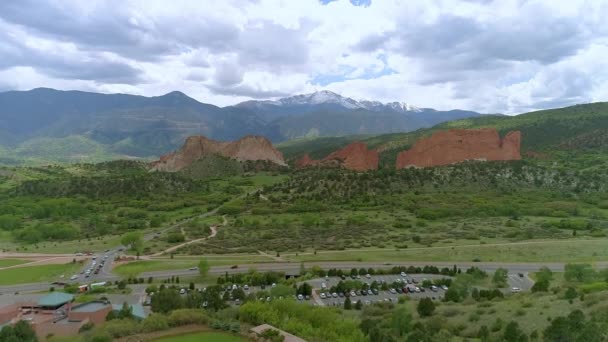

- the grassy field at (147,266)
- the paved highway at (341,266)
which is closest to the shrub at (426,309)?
the paved highway at (341,266)

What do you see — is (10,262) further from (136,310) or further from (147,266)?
(136,310)

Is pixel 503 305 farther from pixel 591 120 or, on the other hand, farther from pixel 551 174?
pixel 591 120

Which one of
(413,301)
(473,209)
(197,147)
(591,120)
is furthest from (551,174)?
(197,147)

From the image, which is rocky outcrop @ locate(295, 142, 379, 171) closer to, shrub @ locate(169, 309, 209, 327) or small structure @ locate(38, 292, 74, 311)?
small structure @ locate(38, 292, 74, 311)

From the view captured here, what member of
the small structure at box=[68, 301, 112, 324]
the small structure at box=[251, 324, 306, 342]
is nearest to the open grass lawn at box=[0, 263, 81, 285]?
the small structure at box=[68, 301, 112, 324]

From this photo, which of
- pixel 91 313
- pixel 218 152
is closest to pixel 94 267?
pixel 91 313

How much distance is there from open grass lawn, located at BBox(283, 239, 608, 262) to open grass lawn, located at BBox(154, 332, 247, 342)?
3383 centimetres

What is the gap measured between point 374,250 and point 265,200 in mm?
51230

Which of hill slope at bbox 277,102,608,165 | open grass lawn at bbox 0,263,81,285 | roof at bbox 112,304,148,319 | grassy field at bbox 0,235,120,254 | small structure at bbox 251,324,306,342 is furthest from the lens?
A: hill slope at bbox 277,102,608,165

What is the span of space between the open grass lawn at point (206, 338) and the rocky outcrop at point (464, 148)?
12293cm

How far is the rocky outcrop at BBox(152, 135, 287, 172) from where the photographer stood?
188 m

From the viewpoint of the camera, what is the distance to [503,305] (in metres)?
34.2

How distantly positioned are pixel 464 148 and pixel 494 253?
285 ft

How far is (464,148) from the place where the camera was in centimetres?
14200
